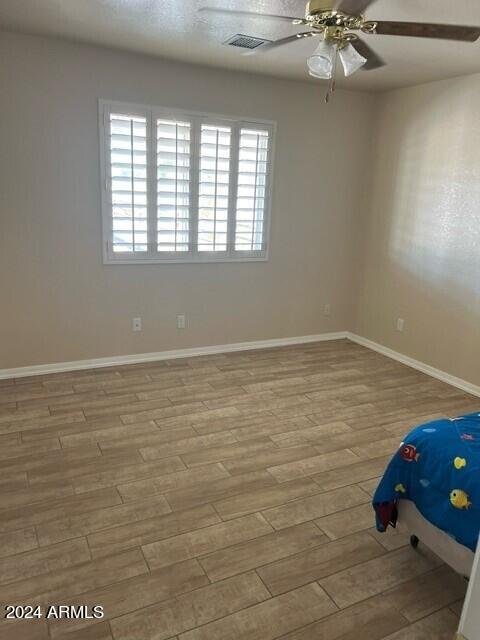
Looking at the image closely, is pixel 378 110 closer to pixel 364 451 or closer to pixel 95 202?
pixel 95 202

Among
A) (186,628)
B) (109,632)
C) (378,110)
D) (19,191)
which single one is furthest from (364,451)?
(378,110)

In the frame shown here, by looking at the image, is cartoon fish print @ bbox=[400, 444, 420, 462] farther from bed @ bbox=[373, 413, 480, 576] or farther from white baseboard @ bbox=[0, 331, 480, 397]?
white baseboard @ bbox=[0, 331, 480, 397]

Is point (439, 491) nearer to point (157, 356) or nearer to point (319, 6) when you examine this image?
point (319, 6)

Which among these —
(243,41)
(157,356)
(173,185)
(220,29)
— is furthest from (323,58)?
(157,356)

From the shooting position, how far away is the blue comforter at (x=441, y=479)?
6.15 ft

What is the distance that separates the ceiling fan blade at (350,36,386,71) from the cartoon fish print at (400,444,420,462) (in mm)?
1961

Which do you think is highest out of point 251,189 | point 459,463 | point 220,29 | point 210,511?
point 220,29

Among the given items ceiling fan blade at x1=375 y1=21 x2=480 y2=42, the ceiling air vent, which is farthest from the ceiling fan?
the ceiling air vent

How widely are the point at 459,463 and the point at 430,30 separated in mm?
1889

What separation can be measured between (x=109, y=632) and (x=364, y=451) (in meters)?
1.90

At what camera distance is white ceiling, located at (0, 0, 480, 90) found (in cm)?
272

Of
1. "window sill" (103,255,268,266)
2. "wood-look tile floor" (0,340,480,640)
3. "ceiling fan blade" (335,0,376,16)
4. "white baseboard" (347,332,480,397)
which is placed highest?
"ceiling fan blade" (335,0,376,16)

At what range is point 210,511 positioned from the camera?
8.21 ft

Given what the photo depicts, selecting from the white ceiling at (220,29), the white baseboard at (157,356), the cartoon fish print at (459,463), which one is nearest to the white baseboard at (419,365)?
the white baseboard at (157,356)
